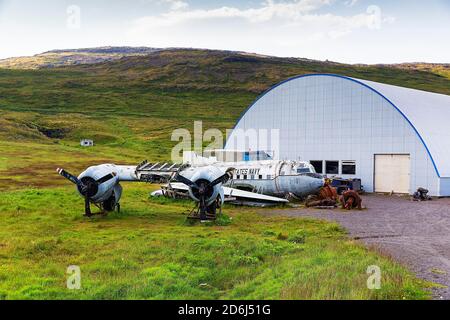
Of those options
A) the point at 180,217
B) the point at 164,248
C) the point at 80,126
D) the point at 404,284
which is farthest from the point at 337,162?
the point at 80,126

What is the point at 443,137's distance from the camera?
132ft

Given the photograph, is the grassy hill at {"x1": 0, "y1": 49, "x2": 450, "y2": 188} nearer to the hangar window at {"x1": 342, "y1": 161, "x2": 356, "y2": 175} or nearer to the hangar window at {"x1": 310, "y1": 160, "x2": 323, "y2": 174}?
the hangar window at {"x1": 310, "y1": 160, "x2": 323, "y2": 174}

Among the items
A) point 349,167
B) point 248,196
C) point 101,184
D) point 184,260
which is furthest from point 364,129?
point 184,260

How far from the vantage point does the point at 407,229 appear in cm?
2300

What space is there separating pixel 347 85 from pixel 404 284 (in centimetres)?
3322

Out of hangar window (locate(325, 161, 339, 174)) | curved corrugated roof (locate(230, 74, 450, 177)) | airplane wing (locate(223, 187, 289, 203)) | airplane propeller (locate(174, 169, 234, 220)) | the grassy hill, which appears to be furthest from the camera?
the grassy hill

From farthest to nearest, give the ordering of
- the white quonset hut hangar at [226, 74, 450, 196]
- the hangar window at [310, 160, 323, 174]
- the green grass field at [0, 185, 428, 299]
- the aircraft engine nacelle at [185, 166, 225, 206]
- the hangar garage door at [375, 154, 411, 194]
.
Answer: the hangar window at [310, 160, 323, 174]
the hangar garage door at [375, 154, 411, 194]
the white quonset hut hangar at [226, 74, 450, 196]
the aircraft engine nacelle at [185, 166, 225, 206]
the green grass field at [0, 185, 428, 299]

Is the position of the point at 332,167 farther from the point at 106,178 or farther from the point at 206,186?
the point at 106,178

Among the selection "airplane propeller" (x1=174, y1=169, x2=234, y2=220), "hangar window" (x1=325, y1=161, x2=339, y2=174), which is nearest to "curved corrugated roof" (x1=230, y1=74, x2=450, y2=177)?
"hangar window" (x1=325, y1=161, x2=339, y2=174)

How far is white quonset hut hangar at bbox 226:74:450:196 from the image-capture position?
3806 cm

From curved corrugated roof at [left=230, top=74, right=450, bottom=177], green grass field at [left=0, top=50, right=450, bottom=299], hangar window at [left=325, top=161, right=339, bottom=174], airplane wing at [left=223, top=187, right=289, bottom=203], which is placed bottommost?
airplane wing at [left=223, top=187, right=289, bottom=203]

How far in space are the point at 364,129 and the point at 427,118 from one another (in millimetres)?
5515

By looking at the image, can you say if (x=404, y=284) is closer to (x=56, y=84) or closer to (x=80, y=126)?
(x=80, y=126)

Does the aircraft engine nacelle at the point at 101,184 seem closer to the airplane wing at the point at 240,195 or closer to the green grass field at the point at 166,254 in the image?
the green grass field at the point at 166,254
